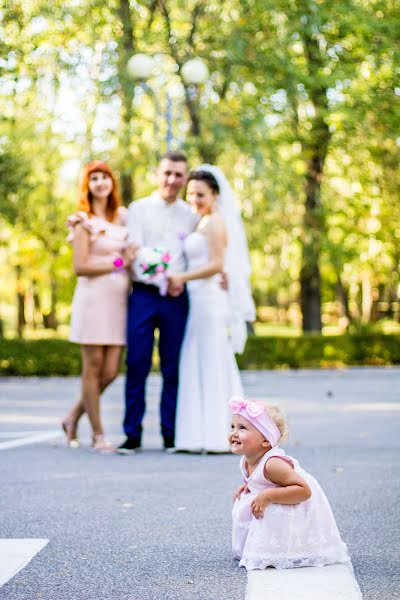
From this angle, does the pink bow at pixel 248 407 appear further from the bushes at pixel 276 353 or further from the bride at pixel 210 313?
the bushes at pixel 276 353

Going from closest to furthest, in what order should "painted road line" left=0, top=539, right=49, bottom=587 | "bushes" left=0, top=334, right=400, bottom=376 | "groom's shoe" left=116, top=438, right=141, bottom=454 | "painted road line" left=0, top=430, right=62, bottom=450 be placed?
"painted road line" left=0, top=539, right=49, bottom=587, "groom's shoe" left=116, top=438, right=141, bottom=454, "painted road line" left=0, top=430, right=62, bottom=450, "bushes" left=0, top=334, right=400, bottom=376

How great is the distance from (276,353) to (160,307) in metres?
17.5

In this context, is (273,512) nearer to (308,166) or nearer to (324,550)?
(324,550)

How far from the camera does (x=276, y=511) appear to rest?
14.6ft

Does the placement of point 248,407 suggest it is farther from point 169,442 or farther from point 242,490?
point 169,442

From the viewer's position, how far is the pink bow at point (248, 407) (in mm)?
4508

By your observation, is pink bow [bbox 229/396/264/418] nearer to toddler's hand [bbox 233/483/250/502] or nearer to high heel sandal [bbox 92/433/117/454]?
toddler's hand [bbox 233/483/250/502]

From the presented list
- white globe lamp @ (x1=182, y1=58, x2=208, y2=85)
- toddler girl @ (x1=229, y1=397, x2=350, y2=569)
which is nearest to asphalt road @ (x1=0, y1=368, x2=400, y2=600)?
toddler girl @ (x1=229, y1=397, x2=350, y2=569)

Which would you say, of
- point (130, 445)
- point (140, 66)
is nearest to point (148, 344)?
point (130, 445)

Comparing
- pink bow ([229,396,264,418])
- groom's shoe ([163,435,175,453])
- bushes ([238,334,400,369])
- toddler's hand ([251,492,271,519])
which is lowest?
bushes ([238,334,400,369])

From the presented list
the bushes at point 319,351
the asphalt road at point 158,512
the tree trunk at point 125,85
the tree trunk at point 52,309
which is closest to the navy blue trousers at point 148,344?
the asphalt road at point 158,512

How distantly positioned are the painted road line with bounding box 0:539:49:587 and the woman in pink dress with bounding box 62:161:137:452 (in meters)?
3.59

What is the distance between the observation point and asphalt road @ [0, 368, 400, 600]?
166 inches

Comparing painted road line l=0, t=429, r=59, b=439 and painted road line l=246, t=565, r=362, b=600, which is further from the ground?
painted road line l=246, t=565, r=362, b=600
